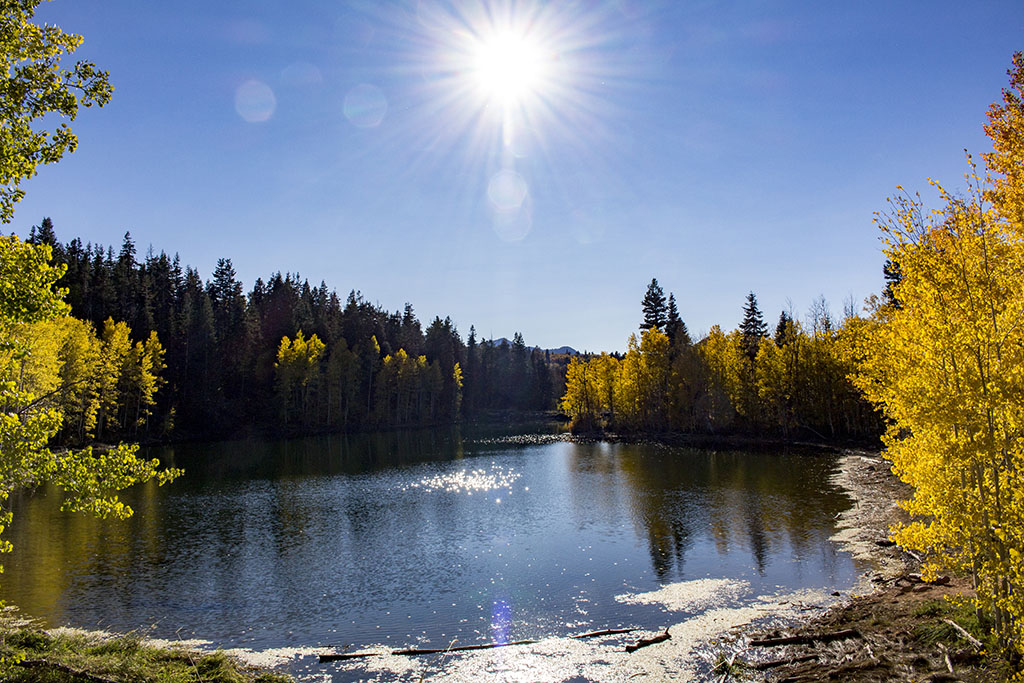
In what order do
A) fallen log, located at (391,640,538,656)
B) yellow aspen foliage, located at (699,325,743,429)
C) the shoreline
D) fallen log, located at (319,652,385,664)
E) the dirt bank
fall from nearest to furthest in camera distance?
the dirt bank < the shoreline < fallen log, located at (319,652,385,664) < fallen log, located at (391,640,538,656) < yellow aspen foliage, located at (699,325,743,429)

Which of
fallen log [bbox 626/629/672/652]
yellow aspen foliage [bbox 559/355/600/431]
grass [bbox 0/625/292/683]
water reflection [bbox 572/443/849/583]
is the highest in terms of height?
yellow aspen foliage [bbox 559/355/600/431]

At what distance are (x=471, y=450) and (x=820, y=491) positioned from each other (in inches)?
1653

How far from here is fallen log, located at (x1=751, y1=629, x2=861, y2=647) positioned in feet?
46.8

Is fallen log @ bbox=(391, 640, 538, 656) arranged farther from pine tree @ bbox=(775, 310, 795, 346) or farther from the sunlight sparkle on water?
pine tree @ bbox=(775, 310, 795, 346)

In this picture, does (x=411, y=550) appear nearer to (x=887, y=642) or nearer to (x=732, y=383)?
(x=887, y=642)

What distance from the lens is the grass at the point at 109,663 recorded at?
10.4 meters

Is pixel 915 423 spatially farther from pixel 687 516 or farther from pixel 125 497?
pixel 125 497

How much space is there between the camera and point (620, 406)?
→ 87500 millimetres

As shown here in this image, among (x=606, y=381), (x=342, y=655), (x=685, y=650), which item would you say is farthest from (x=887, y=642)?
(x=606, y=381)

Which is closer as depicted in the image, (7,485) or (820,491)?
(7,485)

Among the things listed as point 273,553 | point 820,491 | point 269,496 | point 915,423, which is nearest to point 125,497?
point 269,496

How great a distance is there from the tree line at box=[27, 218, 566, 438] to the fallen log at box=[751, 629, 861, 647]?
245 ft

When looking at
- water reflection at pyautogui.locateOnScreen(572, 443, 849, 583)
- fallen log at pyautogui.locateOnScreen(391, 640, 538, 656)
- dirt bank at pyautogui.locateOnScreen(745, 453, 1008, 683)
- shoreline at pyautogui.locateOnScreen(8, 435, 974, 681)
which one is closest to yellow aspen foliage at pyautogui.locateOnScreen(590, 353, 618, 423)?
water reflection at pyautogui.locateOnScreen(572, 443, 849, 583)

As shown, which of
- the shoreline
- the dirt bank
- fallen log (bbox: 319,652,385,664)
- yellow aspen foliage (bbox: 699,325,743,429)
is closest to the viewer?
the dirt bank
